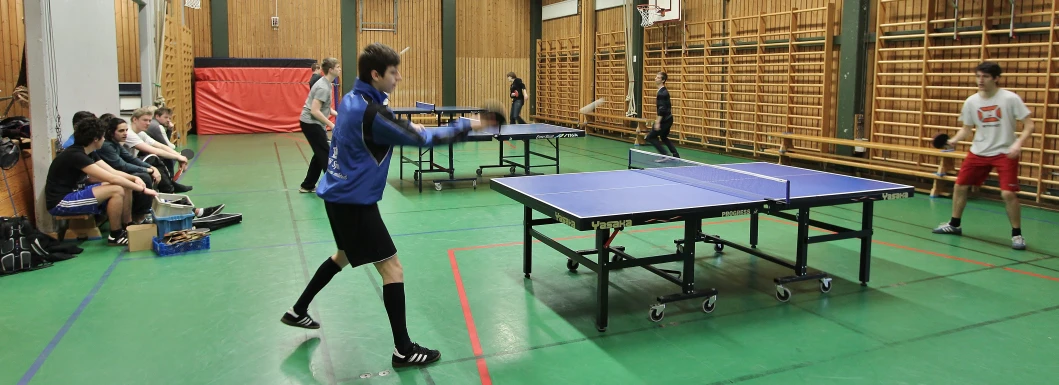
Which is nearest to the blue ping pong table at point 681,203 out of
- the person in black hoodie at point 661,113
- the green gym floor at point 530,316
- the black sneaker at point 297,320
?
the green gym floor at point 530,316

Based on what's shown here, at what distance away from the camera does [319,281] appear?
13.5 feet

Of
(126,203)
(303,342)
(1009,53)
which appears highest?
(1009,53)

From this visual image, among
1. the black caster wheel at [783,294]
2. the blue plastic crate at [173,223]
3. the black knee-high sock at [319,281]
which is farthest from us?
the blue plastic crate at [173,223]

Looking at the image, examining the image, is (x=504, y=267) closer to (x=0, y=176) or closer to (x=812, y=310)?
(x=812, y=310)

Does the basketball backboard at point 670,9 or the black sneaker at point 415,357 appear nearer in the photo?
the black sneaker at point 415,357

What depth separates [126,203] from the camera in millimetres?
6613

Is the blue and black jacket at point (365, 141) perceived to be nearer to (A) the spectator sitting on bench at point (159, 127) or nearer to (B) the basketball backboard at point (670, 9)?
(A) the spectator sitting on bench at point (159, 127)

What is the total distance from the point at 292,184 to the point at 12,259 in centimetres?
481

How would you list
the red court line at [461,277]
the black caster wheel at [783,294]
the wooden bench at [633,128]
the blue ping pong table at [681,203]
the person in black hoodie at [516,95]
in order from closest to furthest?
the red court line at [461,277]
the blue ping pong table at [681,203]
the black caster wheel at [783,294]
the wooden bench at [633,128]
the person in black hoodie at [516,95]

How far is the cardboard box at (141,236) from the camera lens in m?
6.26

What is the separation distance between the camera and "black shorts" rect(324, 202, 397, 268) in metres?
3.60

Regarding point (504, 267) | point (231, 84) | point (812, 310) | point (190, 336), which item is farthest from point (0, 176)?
point (231, 84)

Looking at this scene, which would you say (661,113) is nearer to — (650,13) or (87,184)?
(650,13)

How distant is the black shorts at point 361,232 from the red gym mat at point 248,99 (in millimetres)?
16005
